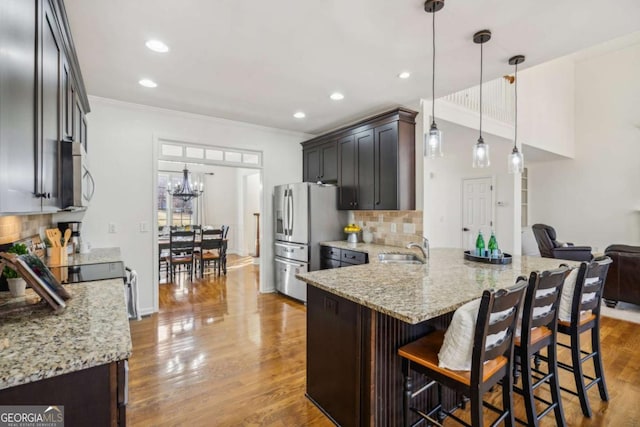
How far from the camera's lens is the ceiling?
196cm

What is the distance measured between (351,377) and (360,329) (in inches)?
12.1

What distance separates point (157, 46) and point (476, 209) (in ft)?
19.2

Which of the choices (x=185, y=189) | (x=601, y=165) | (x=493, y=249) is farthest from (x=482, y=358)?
(x=601, y=165)

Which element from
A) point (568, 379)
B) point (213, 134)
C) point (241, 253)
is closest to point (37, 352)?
point (568, 379)

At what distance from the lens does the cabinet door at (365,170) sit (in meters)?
4.01

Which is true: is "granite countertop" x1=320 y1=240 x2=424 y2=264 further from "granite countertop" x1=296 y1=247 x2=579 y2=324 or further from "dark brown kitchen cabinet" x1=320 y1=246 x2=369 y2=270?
"granite countertop" x1=296 y1=247 x2=579 y2=324

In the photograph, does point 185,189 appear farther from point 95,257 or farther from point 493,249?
point 493,249

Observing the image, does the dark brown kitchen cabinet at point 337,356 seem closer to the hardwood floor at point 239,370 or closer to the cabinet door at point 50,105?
the hardwood floor at point 239,370

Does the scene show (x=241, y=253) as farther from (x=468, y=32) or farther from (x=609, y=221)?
(x=609, y=221)

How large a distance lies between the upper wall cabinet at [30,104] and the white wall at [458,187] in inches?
133

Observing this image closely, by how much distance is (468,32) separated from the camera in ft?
7.30

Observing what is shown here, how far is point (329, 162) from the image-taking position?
466cm

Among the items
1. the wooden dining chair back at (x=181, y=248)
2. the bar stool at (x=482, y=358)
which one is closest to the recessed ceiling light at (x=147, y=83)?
the wooden dining chair back at (x=181, y=248)

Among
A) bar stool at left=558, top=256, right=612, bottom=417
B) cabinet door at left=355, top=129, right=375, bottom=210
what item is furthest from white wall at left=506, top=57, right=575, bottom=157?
bar stool at left=558, top=256, right=612, bottom=417
